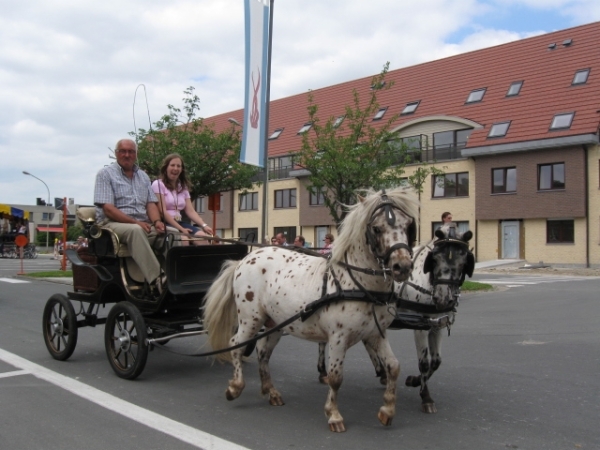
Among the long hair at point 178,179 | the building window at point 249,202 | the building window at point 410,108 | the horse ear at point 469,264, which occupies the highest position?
the building window at point 410,108

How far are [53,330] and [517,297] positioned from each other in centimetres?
1155

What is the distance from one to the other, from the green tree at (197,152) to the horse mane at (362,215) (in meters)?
15.3

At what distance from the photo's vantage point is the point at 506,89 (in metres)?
32.5

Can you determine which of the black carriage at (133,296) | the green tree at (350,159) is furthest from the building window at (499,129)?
the black carriage at (133,296)

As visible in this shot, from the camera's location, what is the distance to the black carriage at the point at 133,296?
6.15 meters

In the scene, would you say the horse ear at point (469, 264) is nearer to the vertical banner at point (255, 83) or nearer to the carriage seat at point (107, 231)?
the carriage seat at point (107, 231)

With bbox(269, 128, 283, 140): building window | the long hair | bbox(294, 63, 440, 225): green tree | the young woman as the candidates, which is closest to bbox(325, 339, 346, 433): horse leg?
the young woman

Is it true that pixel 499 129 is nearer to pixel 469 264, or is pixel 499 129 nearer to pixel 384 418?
pixel 469 264

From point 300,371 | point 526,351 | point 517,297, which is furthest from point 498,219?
point 300,371

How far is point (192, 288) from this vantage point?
6.25 meters

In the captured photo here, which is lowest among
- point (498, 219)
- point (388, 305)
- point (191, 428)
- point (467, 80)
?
point (191, 428)

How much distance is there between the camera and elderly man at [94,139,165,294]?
250 inches

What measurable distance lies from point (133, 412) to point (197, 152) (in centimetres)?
1598

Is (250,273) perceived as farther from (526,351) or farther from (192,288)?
(526,351)
